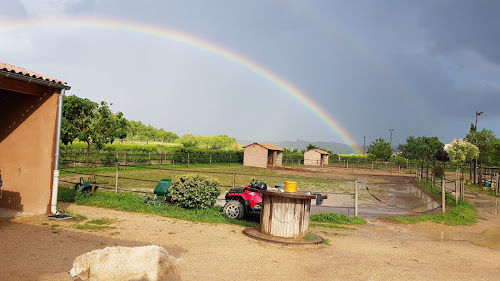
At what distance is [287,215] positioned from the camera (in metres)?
8.46

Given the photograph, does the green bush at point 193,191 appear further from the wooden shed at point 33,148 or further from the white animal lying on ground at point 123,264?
the white animal lying on ground at point 123,264

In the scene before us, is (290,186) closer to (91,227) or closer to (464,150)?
(91,227)

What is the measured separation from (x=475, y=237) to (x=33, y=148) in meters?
13.3

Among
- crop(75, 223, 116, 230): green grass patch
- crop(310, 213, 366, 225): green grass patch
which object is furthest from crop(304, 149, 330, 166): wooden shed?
crop(75, 223, 116, 230): green grass patch

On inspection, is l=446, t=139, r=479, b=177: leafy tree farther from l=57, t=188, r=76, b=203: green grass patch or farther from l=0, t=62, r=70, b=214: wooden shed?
l=0, t=62, r=70, b=214: wooden shed

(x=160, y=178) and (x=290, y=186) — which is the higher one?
(x=290, y=186)

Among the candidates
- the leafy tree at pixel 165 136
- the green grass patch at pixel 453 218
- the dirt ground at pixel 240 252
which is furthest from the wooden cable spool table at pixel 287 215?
the leafy tree at pixel 165 136

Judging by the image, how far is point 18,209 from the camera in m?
9.98

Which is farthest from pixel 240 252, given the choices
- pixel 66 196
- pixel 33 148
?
pixel 66 196

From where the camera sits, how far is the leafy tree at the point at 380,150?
7188 cm

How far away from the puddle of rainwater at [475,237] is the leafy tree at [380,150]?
6290 centimetres

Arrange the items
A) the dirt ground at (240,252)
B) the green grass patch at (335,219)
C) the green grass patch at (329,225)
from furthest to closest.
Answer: the green grass patch at (335,219) < the green grass patch at (329,225) < the dirt ground at (240,252)

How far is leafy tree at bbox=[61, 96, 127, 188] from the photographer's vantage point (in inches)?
504

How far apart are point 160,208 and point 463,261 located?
8.49m
